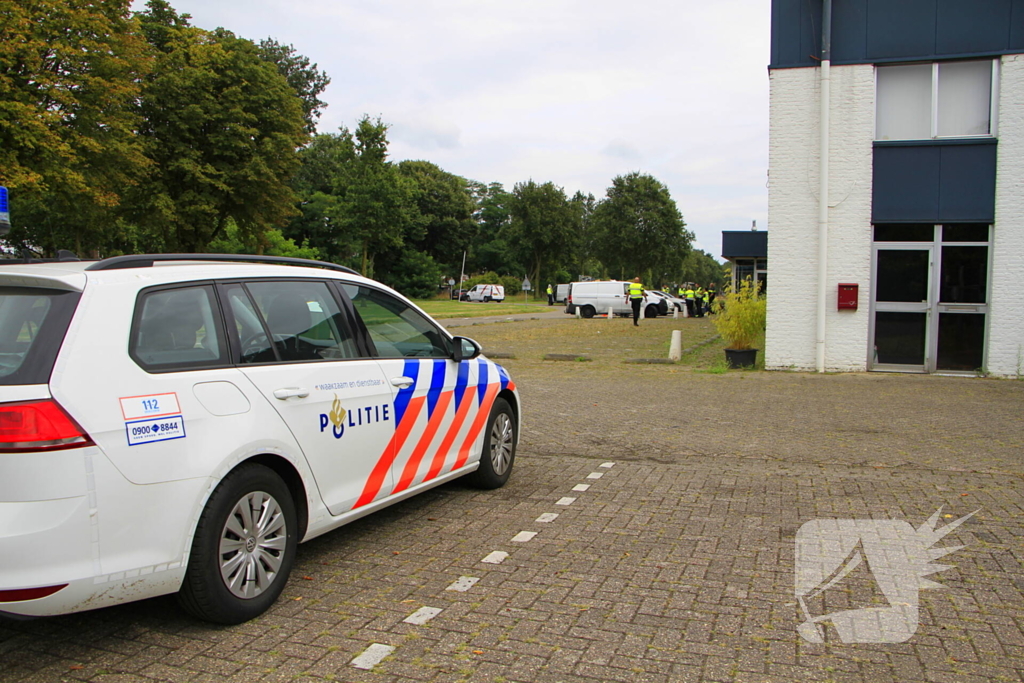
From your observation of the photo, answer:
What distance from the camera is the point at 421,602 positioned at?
13.4ft

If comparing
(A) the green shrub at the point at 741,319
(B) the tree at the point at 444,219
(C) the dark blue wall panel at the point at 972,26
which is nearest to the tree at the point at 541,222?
(B) the tree at the point at 444,219

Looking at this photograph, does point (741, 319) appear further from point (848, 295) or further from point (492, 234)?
point (492, 234)

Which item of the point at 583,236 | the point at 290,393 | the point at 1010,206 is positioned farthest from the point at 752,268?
the point at 583,236

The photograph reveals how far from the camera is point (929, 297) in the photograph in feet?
47.1

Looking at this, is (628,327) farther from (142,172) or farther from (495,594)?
(495,594)

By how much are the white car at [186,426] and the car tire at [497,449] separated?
114 cm

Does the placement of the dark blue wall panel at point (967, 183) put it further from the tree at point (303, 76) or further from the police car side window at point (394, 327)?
the tree at point (303, 76)

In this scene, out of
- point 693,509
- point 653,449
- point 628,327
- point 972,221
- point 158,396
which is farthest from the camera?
point 628,327

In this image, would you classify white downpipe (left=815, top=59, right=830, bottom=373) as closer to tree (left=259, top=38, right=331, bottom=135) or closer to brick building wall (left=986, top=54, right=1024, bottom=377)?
brick building wall (left=986, top=54, right=1024, bottom=377)

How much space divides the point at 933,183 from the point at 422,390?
39.9 ft

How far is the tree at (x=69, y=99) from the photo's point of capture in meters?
17.6

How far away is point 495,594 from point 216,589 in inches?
53.6

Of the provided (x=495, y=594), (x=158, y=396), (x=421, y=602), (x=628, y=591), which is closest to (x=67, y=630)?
(x=158, y=396)

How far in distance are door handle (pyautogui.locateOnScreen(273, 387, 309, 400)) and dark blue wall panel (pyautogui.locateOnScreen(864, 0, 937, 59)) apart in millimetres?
13654
